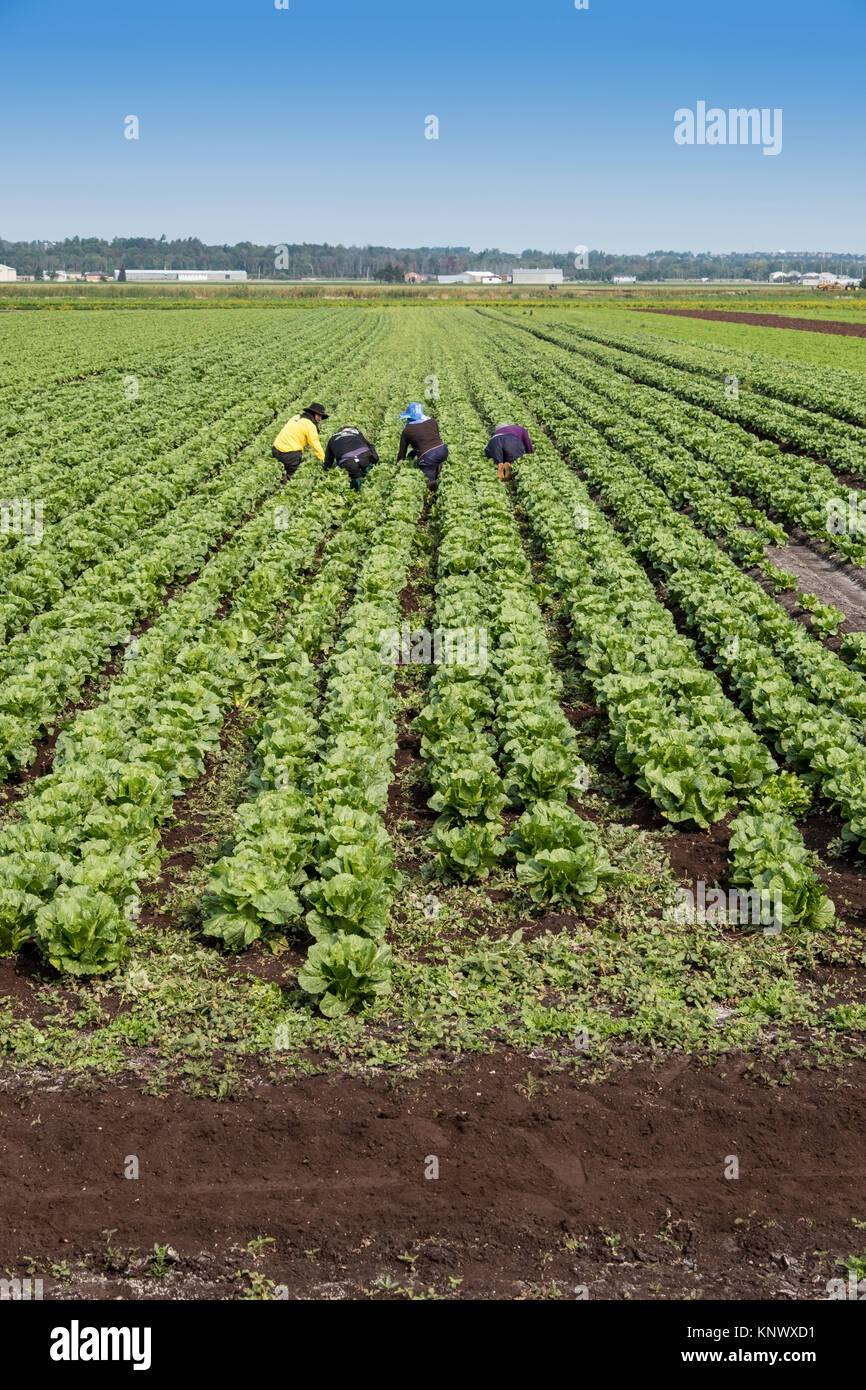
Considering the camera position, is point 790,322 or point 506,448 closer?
point 506,448

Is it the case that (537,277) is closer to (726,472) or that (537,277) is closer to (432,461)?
(726,472)

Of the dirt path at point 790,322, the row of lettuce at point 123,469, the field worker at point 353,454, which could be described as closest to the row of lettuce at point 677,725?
the field worker at point 353,454

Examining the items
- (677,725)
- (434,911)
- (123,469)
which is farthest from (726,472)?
(434,911)

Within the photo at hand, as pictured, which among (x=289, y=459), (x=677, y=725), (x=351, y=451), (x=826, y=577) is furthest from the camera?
(x=289, y=459)

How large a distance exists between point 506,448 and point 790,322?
58.1 m

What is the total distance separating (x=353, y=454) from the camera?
2011cm

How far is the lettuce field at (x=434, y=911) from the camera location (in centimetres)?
543

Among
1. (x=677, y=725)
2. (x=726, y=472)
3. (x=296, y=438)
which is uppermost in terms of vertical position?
(x=296, y=438)

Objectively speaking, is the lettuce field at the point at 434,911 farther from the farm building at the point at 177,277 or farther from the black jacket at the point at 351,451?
the farm building at the point at 177,277

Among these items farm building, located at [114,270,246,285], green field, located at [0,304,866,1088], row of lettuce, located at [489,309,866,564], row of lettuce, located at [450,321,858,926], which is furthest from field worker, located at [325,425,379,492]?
farm building, located at [114,270,246,285]

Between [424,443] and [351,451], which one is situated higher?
[424,443]

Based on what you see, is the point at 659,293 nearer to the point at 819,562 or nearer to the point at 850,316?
the point at 850,316

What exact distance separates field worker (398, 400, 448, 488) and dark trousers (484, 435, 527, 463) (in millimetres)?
1347
